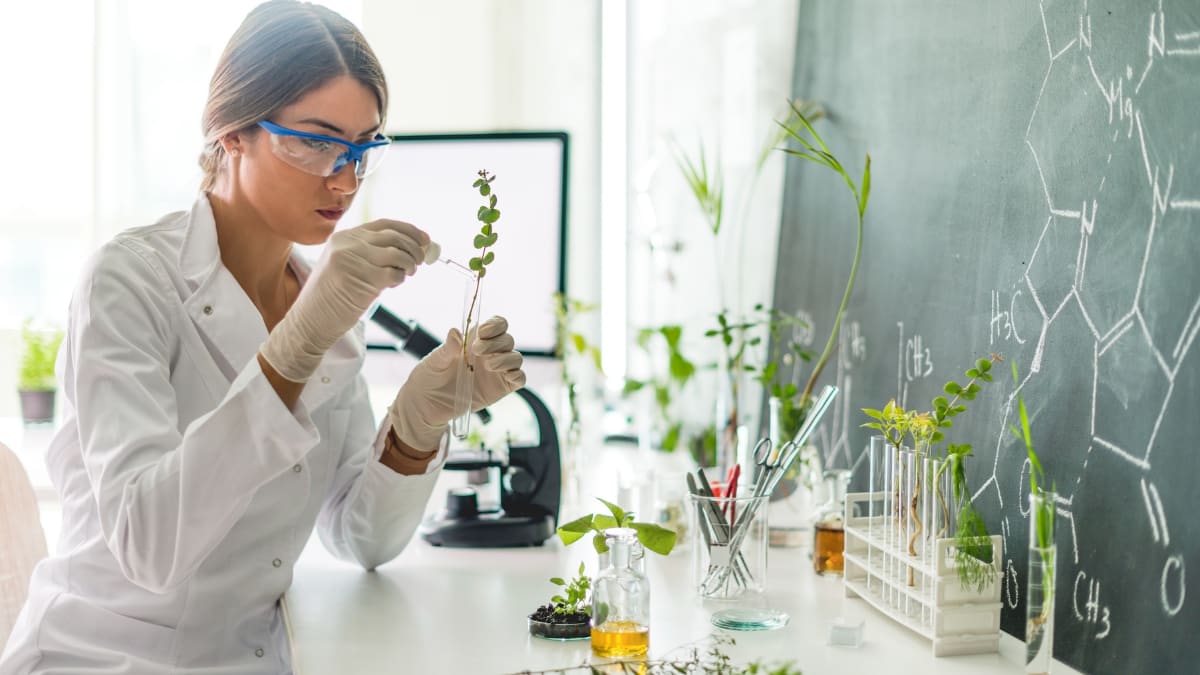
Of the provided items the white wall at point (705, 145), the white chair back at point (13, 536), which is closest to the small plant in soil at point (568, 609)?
the white chair back at point (13, 536)

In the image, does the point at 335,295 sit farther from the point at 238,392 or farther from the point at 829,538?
the point at 829,538

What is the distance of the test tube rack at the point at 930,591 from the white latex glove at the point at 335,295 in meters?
0.69

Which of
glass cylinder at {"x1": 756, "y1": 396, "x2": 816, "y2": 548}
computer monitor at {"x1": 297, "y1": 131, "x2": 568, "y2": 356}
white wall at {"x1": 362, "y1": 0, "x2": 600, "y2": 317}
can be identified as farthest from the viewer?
white wall at {"x1": 362, "y1": 0, "x2": 600, "y2": 317}

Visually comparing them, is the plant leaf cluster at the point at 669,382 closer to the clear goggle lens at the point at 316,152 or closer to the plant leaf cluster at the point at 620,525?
the clear goggle lens at the point at 316,152

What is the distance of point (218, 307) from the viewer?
4.83 ft

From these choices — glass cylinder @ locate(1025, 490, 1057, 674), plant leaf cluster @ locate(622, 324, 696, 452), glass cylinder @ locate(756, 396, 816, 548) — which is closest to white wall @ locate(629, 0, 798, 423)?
plant leaf cluster @ locate(622, 324, 696, 452)

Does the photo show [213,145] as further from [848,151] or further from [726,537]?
[848,151]

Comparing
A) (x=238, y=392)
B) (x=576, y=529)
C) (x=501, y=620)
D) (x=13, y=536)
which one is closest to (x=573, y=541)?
(x=576, y=529)

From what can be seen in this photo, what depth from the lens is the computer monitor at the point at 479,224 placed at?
231cm

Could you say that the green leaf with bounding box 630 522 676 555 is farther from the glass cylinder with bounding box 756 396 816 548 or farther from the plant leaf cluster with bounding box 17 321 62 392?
the plant leaf cluster with bounding box 17 321 62 392

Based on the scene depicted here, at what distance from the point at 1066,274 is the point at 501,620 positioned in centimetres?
81

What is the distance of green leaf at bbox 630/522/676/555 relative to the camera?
1.23m

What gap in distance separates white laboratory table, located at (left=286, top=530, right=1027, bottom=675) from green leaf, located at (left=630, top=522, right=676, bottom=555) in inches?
4.4

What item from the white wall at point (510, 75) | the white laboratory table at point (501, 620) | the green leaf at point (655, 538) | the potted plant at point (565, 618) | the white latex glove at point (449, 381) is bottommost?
the white laboratory table at point (501, 620)
